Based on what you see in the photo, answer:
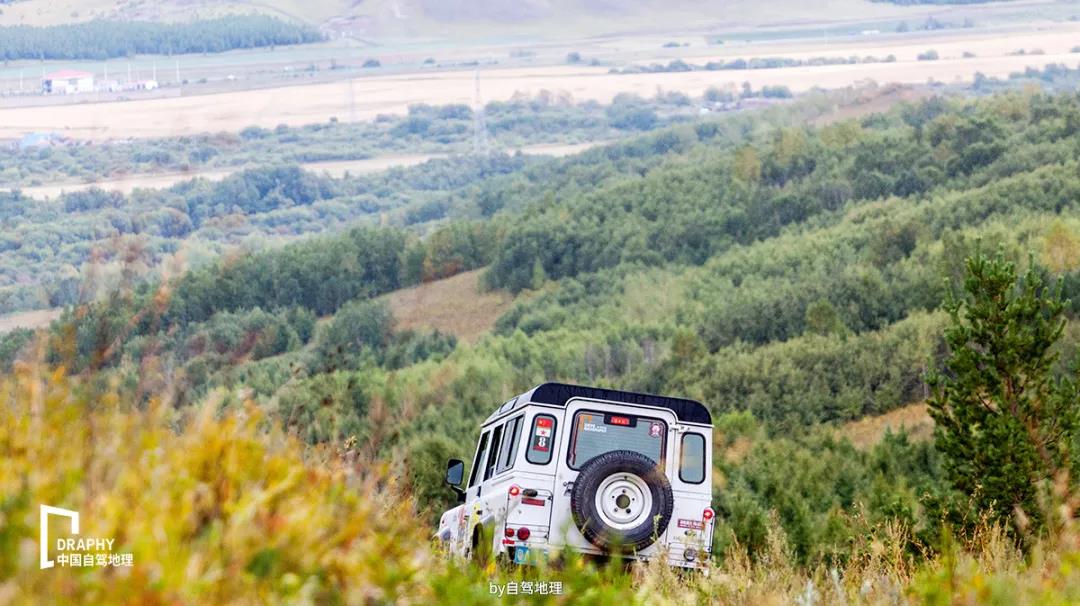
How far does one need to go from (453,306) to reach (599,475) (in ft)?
279

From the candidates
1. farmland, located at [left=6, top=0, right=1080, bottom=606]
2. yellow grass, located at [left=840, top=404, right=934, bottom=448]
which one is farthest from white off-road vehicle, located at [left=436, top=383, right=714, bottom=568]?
yellow grass, located at [left=840, top=404, right=934, bottom=448]

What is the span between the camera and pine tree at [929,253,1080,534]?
16594mm

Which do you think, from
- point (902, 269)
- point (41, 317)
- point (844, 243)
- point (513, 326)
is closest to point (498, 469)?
point (41, 317)

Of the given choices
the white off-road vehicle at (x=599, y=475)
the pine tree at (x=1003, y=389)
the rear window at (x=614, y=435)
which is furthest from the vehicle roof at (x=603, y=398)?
the pine tree at (x=1003, y=389)

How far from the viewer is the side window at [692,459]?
37.6 feet

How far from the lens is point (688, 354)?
5488 centimetres

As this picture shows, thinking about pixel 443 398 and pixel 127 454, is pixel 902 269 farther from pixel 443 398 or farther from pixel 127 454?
pixel 127 454

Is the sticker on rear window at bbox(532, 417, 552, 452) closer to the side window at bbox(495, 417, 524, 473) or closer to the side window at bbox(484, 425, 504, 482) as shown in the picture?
the side window at bbox(495, 417, 524, 473)

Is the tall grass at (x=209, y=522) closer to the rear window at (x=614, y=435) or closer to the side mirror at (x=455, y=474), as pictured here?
the rear window at (x=614, y=435)

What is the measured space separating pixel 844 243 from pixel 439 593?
71.7m

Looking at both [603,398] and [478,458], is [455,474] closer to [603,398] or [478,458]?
[478,458]

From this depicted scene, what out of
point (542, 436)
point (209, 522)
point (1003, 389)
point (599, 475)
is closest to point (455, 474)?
point (542, 436)

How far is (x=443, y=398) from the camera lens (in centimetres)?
5166

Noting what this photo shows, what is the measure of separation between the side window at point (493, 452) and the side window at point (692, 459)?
1.60 m
